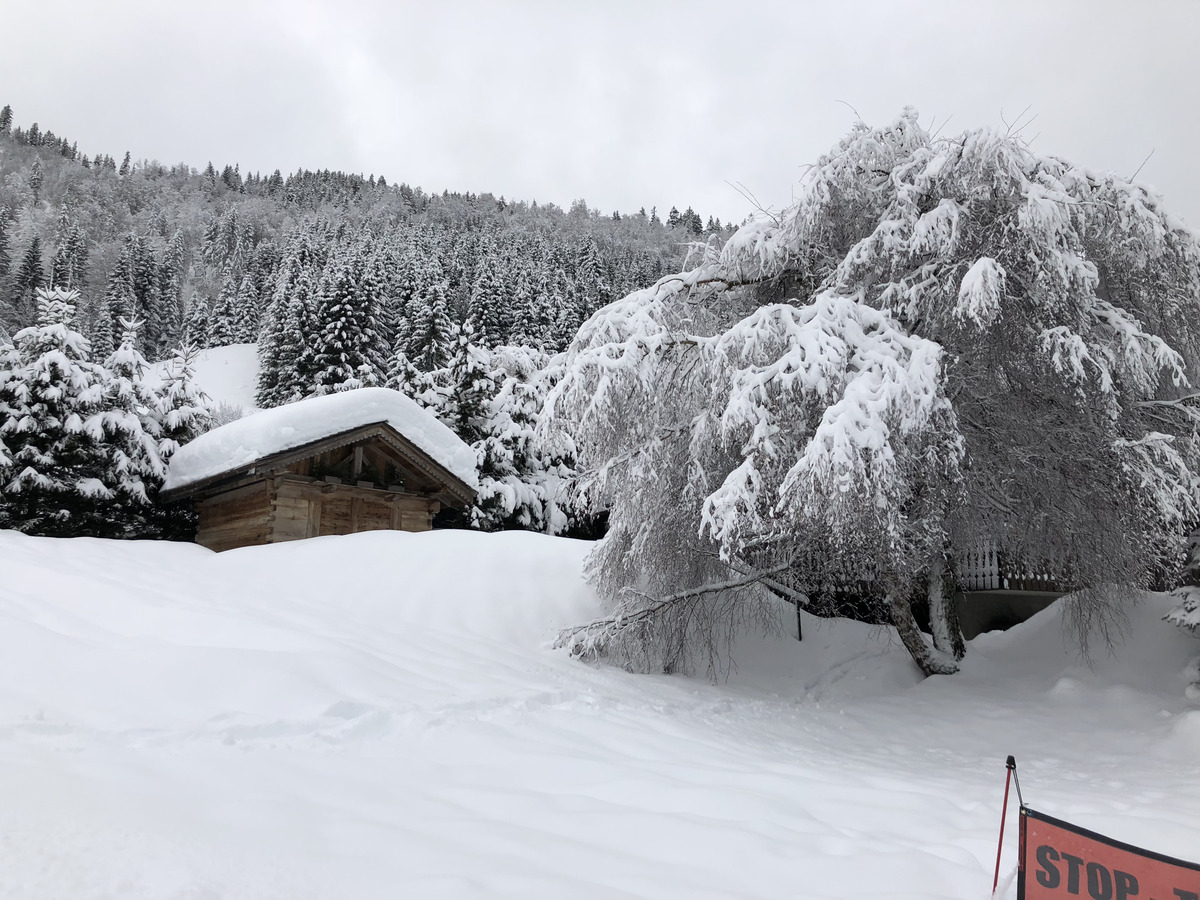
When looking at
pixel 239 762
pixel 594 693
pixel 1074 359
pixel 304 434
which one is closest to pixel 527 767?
pixel 239 762

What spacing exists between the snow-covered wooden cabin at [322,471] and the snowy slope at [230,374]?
26.7m

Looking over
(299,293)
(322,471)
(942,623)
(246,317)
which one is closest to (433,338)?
(299,293)

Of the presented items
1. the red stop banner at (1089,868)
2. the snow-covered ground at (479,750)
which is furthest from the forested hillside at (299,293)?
the red stop banner at (1089,868)

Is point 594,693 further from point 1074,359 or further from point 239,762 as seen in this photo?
point 1074,359

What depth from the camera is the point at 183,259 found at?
84.9m

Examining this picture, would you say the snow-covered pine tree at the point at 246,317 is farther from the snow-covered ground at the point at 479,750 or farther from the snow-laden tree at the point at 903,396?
the snow-laden tree at the point at 903,396

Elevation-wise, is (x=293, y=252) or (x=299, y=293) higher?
(x=293, y=252)

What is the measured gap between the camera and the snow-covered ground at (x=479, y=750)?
2855 mm

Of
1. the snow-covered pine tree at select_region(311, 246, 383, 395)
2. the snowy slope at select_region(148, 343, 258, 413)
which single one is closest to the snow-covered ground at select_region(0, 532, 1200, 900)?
the snow-covered pine tree at select_region(311, 246, 383, 395)

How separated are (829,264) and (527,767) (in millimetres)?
6891

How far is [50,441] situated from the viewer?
1449cm

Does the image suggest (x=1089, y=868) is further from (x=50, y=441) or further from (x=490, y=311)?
(x=490, y=311)

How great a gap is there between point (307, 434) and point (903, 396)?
10531 millimetres

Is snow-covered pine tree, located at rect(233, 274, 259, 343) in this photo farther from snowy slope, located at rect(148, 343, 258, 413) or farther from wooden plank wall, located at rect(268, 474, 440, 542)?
wooden plank wall, located at rect(268, 474, 440, 542)
